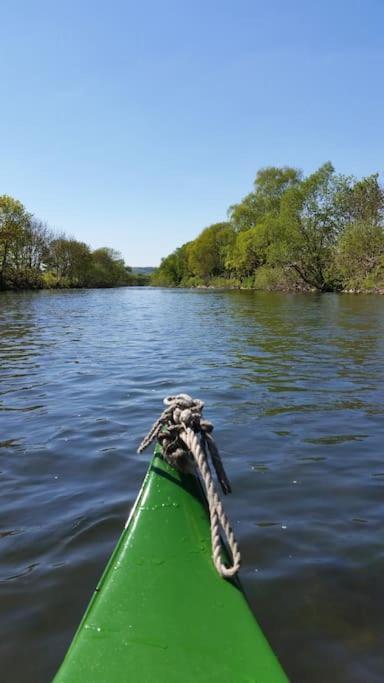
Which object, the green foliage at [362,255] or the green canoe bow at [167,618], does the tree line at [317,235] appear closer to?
the green foliage at [362,255]

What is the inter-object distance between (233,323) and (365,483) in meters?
16.2

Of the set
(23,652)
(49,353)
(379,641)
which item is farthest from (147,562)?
(49,353)

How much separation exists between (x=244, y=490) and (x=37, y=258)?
7525 centimetres

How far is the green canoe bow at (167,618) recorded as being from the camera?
1.88 metres

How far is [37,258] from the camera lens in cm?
7444

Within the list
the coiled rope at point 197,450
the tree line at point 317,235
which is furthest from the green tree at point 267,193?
the coiled rope at point 197,450

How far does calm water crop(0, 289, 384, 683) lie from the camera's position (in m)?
2.79

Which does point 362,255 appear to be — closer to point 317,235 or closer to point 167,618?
point 317,235

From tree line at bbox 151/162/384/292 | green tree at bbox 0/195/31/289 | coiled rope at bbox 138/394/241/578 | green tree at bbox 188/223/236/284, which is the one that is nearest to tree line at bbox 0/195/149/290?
green tree at bbox 0/195/31/289

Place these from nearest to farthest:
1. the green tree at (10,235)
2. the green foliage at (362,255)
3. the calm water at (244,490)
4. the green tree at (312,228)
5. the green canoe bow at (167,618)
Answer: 1. the green canoe bow at (167,618)
2. the calm water at (244,490)
3. the green foliage at (362,255)
4. the green tree at (312,228)
5. the green tree at (10,235)

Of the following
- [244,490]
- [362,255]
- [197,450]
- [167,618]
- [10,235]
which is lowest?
[244,490]

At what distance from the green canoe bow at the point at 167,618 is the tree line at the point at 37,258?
63.2 metres

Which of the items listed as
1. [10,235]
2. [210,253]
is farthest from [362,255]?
[210,253]

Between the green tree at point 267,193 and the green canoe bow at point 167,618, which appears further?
the green tree at point 267,193
